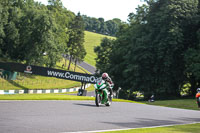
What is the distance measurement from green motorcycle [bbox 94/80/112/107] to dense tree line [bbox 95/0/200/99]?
26.9 m

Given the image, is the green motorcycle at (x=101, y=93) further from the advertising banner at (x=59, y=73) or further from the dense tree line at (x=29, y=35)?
the dense tree line at (x=29, y=35)

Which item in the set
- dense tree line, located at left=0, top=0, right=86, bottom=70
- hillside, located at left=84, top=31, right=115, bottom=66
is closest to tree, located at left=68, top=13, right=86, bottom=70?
dense tree line, located at left=0, top=0, right=86, bottom=70

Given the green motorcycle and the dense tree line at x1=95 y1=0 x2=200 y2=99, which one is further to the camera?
the dense tree line at x1=95 y1=0 x2=200 y2=99

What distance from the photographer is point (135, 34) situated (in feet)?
165

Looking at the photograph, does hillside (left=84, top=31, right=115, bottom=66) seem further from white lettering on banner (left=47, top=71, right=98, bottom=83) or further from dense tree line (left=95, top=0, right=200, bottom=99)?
white lettering on banner (left=47, top=71, right=98, bottom=83)

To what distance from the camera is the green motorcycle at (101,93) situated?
16.9 metres

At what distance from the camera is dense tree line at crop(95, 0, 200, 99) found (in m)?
43.6

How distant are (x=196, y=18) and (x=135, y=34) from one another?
9.89 m

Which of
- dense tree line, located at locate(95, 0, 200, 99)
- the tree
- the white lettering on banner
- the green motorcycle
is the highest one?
the tree

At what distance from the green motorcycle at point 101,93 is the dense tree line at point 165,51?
88.3 feet

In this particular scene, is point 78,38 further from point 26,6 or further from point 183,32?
point 183,32

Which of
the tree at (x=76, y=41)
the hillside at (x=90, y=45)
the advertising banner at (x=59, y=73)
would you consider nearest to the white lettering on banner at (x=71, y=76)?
the advertising banner at (x=59, y=73)

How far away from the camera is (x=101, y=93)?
56.9 feet

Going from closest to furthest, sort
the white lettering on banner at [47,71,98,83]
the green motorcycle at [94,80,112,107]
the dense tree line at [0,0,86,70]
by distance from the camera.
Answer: the green motorcycle at [94,80,112,107] → the white lettering on banner at [47,71,98,83] → the dense tree line at [0,0,86,70]
